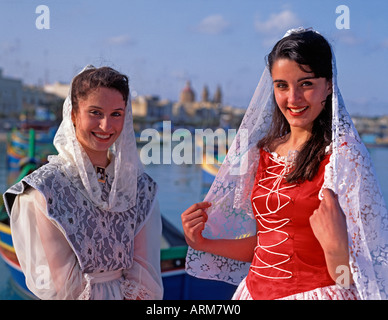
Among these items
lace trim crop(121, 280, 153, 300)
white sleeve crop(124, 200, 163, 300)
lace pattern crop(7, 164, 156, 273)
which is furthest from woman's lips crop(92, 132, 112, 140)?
lace trim crop(121, 280, 153, 300)

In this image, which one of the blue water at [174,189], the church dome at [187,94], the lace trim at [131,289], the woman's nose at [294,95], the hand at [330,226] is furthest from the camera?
the church dome at [187,94]

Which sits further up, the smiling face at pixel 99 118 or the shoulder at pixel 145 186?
the smiling face at pixel 99 118

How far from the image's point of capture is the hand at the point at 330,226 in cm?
94

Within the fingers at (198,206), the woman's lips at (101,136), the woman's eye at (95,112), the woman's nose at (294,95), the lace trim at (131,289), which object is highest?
the woman's nose at (294,95)

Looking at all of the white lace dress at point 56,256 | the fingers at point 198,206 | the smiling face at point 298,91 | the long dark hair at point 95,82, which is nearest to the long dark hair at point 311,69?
the smiling face at point 298,91

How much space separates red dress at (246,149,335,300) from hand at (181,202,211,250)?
14 cm

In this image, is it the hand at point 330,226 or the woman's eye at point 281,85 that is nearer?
the hand at point 330,226

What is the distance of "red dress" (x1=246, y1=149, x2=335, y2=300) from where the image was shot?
103cm

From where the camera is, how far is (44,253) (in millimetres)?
1140

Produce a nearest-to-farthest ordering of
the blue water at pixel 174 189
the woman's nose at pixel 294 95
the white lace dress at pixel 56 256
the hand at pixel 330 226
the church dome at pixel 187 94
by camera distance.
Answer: the hand at pixel 330 226 → the woman's nose at pixel 294 95 → the white lace dress at pixel 56 256 → the blue water at pixel 174 189 → the church dome at pixel 187 94

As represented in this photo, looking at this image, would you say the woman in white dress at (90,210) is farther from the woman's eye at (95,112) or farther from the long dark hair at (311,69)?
the long dark hair at (311,69)

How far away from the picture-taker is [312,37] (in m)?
1.04

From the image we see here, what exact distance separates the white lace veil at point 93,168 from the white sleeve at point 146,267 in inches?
3.8
